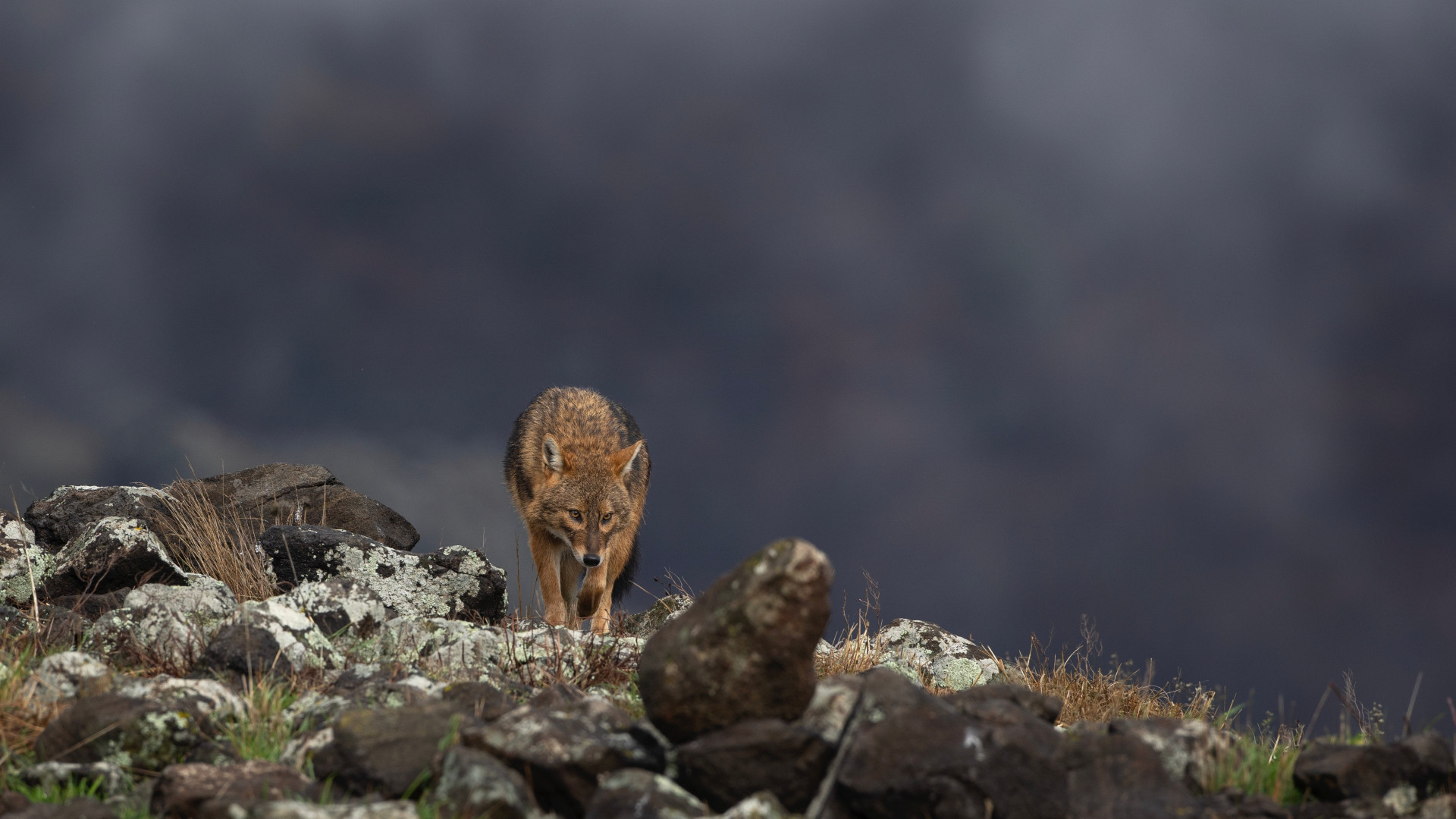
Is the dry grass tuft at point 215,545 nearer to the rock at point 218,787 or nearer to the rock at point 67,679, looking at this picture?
the rock at point 67,679

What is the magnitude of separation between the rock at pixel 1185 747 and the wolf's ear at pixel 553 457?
722 centimetres

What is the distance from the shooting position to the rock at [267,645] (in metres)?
6.19

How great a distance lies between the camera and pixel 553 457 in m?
11.1

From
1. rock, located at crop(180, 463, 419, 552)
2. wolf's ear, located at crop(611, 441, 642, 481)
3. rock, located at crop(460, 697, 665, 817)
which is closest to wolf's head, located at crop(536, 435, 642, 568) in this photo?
wolf's ear, located at crop(611, 441, 642, 481)

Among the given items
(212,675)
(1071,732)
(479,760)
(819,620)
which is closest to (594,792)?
(479,760)

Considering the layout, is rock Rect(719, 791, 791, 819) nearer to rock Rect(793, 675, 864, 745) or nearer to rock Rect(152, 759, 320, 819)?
rock Rect(793, 675, 864, 745)

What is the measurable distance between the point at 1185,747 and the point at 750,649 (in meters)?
2.26

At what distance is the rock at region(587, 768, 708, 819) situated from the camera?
3846 millimetres

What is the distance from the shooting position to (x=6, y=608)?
28.0ft

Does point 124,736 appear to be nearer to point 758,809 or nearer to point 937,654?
point 758,809

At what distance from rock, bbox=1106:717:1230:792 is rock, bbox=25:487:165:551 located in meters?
10.3

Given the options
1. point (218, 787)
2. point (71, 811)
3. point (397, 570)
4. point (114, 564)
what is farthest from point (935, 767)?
point (114, 564)

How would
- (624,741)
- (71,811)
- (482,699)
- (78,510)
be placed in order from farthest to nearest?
(78,510), (482,699), (624,741), (71,811)

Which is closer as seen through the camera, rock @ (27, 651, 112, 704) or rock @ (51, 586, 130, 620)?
rock @ (27, 651, 112, 704)
